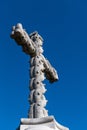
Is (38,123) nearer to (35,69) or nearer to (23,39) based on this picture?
(35,69)

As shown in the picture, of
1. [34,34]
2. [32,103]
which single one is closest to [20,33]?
[34,34]

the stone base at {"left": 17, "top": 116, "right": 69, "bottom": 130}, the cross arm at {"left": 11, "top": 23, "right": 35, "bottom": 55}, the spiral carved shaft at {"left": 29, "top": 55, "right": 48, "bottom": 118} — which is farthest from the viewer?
the cross arm at {"left": 11, "top": 23, "right": 35, "bottom": 55}

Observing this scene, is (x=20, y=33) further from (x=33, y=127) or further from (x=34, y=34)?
(x=33, y=127)

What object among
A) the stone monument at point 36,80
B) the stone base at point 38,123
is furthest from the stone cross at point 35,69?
the stone base at point 38,123

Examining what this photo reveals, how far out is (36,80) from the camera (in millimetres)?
5941

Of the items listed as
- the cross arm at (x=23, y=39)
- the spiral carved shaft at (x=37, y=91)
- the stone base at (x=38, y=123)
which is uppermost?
the cross arm at (x=23, y=39)

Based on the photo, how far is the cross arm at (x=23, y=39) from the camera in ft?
20.7

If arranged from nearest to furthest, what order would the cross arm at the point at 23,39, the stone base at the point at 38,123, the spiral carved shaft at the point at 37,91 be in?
the stone base at the point at 38,123
the spiral carved shaft at the point at 37,91
the cross arm at the point at 23,39

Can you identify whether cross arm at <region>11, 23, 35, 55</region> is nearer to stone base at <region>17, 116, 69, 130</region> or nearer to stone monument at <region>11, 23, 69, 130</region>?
stone monument at <region>11, 23, 69, 130</region>

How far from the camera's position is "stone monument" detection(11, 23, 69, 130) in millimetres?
4879

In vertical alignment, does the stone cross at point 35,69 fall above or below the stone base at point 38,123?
above

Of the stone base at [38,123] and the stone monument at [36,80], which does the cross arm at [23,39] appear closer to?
the stone monument at [36,80]

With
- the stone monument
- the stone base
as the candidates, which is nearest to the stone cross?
the stone monument

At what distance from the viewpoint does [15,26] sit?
21.2 feet
